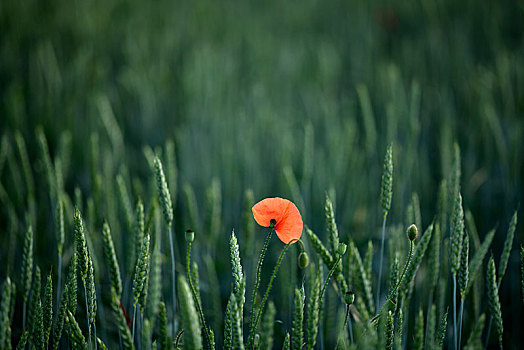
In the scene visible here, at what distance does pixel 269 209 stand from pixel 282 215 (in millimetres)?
21

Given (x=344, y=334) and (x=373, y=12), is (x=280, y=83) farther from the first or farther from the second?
(x=344, y=334)

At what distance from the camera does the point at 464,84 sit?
5.12 ft

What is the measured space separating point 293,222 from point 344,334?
155 millimetres

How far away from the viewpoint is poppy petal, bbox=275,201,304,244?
55cm

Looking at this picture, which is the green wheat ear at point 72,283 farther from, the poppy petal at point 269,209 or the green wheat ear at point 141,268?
the poppy petal at point 269,209

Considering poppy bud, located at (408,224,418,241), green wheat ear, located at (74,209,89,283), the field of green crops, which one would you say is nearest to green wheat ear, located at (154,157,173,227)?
the field of green crops

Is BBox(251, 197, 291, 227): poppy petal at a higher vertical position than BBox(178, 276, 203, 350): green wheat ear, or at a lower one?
higher

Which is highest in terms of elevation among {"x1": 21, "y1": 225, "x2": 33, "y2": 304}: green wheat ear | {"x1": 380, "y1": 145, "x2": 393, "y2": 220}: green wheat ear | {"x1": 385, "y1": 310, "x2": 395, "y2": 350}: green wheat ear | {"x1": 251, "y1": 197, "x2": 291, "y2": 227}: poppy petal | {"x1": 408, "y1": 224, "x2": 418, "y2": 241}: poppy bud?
{"x1": 380, "y1": 145, "x2": 393, "y2": 220}: green wheat ear

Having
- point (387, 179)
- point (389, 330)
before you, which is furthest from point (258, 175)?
point (389, 330)

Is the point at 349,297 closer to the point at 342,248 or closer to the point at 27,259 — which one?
the point at 342,248

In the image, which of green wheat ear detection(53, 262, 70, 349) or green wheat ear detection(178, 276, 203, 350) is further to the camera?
green wheat ear detection(53, 262, 70, 349)

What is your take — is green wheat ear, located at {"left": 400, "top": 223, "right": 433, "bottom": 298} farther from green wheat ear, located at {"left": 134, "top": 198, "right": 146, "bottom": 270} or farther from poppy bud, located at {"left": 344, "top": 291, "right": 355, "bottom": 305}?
green wheat ear, located at {"left": 134, "top": 198, "right": 146, "bottom": 270}

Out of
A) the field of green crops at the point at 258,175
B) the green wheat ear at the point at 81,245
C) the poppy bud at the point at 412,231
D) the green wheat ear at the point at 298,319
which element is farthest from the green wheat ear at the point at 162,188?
the poppy bud at the point at 412,231

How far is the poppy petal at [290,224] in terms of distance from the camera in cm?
55
